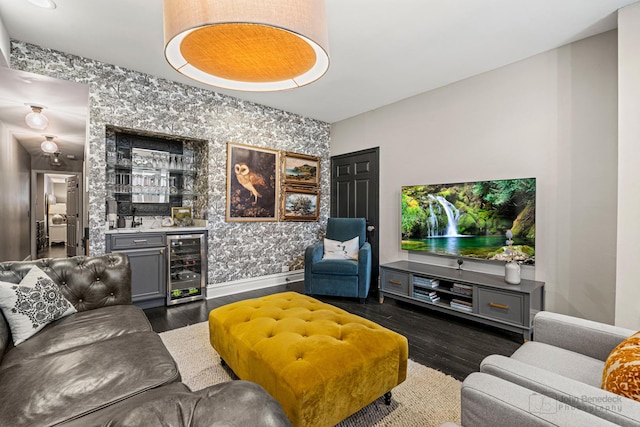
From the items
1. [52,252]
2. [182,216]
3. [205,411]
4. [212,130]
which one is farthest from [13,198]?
[205,411]

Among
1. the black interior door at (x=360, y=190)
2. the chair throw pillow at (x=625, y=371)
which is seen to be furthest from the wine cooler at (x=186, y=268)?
the chair throw pillow at (x=625, y=371)

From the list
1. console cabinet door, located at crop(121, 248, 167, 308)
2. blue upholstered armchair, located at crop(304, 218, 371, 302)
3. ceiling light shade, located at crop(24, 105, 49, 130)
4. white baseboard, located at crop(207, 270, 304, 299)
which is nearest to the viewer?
ceiling light shade, located at crop(24, 105, 49, 130)

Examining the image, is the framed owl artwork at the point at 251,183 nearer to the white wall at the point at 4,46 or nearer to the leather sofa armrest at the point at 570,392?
the white wall at the point at 4,46

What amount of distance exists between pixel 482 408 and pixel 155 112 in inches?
158

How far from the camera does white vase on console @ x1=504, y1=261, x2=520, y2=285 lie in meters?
2.72

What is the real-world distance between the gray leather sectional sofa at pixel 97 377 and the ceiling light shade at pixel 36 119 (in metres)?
1.12

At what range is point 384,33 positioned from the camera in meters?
2.58

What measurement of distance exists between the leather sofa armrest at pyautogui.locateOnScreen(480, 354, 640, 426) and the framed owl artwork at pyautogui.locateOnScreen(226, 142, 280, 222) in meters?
3.59

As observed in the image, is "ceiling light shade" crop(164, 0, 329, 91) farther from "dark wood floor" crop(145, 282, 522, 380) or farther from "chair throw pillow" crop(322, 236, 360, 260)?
"chair throw pillow" crop(322, 236, 360, 260)

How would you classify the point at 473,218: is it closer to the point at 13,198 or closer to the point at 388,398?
the point at 388,398

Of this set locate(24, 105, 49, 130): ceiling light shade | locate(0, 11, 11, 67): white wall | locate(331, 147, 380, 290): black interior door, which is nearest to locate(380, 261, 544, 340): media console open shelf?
locate(331, 147, 380, 290): black interior door

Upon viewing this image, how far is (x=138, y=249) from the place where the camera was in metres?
3.28

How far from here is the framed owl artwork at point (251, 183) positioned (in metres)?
4.05

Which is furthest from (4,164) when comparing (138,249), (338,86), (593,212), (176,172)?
(593,212)
